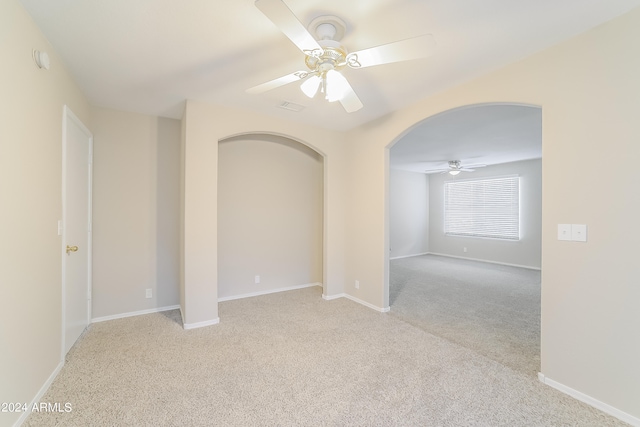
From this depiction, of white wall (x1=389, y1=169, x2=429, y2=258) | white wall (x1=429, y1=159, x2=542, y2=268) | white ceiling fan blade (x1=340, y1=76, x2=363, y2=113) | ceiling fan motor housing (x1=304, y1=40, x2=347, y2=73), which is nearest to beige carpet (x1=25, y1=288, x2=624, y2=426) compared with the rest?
white ceiling fan blade (x1=340, y1=76, x2=363, y2=113)

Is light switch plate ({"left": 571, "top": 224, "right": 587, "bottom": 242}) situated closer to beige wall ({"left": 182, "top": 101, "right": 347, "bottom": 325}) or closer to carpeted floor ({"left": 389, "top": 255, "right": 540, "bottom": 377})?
carpeted floor ({"left": 389, "top": 255, "right": 540, "bottom": 377})

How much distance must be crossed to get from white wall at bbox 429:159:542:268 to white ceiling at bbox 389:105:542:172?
0.33 metres

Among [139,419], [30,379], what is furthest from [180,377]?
[30,379]

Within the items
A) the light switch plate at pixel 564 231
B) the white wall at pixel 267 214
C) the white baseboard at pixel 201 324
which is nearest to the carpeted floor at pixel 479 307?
the light switch plate at pixel 564 231

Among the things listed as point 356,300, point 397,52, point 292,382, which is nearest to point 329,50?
point 397,52

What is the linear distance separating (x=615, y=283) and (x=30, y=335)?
3.69 meters

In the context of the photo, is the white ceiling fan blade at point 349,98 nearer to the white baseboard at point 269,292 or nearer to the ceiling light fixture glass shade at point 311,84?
the ceiling light fixture glass shade at point 311,84

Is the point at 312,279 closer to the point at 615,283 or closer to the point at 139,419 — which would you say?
the point at 139,419

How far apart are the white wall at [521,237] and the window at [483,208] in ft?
0.42

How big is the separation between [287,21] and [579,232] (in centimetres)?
227

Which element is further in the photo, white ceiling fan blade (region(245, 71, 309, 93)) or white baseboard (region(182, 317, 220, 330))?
white baseboard (region(182, 317, 220, 330))

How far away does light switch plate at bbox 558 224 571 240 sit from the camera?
190cm

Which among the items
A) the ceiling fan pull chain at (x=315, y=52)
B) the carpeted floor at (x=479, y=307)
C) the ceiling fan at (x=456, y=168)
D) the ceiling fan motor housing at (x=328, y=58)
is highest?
the ceiling fan at (x=456, y=168)

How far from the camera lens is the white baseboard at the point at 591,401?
5.31ft
